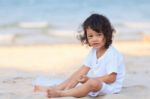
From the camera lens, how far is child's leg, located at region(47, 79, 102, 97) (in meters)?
3.85

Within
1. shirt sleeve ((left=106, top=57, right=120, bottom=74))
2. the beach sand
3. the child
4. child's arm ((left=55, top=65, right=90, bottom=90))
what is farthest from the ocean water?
shirt sleeve ((left=106, top=57, right=120, bottom=74))

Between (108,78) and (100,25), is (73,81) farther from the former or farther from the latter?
(100,25)

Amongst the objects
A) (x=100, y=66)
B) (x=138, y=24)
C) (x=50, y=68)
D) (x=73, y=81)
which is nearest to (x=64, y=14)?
(x=138, y=24)

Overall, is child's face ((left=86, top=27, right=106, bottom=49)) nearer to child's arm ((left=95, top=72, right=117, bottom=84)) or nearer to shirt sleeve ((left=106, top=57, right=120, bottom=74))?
shirt sleeve ((left=106, top=57, right=120, bottom=74))

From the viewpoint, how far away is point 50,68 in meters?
6.77

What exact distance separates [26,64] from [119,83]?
3.36 meters

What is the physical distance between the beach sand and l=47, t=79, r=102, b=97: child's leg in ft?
0.41

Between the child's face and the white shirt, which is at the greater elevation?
the child's face

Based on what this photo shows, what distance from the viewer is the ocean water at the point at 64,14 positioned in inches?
605

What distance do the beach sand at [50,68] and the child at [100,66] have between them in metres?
0.11

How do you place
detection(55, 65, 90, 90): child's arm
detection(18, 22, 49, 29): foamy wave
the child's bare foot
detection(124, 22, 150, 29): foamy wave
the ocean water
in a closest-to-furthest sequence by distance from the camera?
the child's bare foot → detection(55, 65, 90, 90): child's arm → the ocean water → detection(124, 22, 150, 29): foamy wave → detection(18, 22, 49, 29): foamy wave

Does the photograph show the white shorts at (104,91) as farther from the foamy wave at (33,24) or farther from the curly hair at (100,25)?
the foamy wave at (33,24)

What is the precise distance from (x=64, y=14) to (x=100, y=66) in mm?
15648

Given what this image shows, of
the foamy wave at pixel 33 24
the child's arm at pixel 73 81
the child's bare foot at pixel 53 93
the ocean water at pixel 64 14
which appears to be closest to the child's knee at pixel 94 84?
the child's bare foot at pixel 53 93
